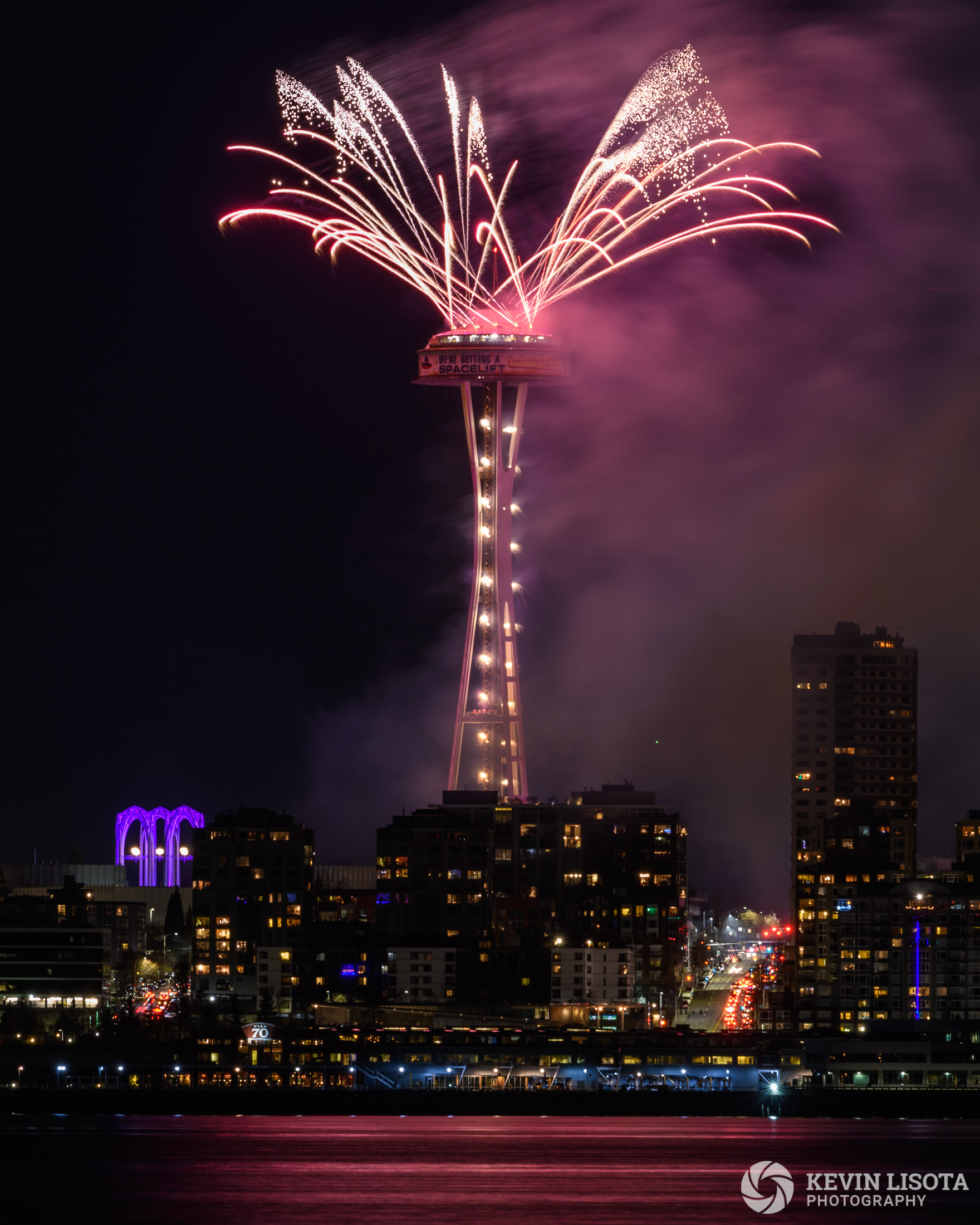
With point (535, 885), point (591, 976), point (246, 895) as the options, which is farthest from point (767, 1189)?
point (535, 885)

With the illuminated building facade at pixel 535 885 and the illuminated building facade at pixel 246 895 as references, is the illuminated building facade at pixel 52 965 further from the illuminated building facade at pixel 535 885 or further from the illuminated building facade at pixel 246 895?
the illuminated building facade at pixel 535 885

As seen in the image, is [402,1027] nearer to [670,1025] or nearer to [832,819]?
[670,1025]

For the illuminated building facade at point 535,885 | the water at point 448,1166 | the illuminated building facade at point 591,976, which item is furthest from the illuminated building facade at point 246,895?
the water at point 448,1166

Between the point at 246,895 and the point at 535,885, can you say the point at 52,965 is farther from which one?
the point at 535,885

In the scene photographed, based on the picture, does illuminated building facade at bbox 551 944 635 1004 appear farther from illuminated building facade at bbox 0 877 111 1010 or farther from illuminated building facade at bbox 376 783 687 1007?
illuminated building facade at bbox 0 877 111 1010

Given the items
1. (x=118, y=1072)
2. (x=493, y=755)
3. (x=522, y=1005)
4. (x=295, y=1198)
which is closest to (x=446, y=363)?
(x=493, y=755)
